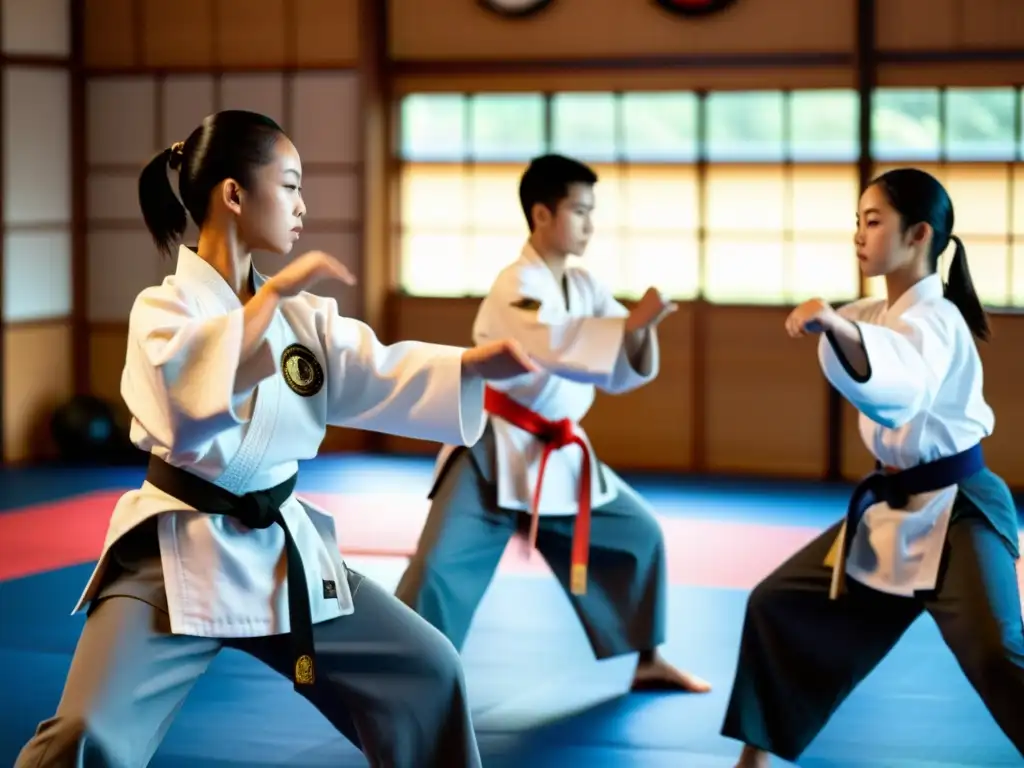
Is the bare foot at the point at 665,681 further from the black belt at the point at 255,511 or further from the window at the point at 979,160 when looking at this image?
the window at the point at 979,160

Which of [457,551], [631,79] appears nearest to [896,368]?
[457,551]

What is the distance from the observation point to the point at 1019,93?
774cm

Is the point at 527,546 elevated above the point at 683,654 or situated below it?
above

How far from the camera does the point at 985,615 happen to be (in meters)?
3.03

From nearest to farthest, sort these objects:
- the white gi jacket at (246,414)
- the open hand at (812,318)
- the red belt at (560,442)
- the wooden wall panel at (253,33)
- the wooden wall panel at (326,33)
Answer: the white gi jacket at (246,414) → the open hand at (812,318) → the red belt at (560,442) → the wooden wall panel at (326,33) → the wooden wall panel at (253,33)

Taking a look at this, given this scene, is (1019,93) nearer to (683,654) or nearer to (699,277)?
(699,277)

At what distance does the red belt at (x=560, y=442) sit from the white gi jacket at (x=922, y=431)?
3.29ft

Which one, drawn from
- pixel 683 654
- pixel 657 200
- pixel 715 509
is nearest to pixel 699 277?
pixel 657 200

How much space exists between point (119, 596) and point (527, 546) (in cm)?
189

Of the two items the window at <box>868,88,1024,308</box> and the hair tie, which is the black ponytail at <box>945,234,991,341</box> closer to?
the hair tie

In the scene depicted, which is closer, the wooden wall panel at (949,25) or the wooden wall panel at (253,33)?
the wooden wall panel at (949,25)

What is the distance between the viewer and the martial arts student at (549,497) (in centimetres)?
402

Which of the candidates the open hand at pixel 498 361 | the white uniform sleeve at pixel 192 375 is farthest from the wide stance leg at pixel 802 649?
the white uniform sleeve at pixel 192 375

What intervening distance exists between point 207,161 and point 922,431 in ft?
4.85
